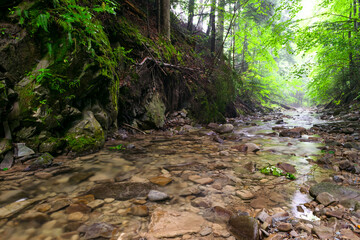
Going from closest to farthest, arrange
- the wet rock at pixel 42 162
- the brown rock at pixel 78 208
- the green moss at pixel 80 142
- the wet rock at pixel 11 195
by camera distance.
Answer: the brown rock at pixel 78 208
the wet rock at pixel 11 195
the wet rock at pixel 42 162
the green moss at pixel 80 142

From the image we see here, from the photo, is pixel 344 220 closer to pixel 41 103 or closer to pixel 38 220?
pixel 38 220

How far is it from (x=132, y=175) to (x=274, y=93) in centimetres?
1844

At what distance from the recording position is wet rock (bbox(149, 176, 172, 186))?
2368 mm

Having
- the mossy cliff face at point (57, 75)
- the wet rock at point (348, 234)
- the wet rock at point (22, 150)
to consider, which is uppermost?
the mossy cliff face at point (57, 75)

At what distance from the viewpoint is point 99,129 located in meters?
3.77

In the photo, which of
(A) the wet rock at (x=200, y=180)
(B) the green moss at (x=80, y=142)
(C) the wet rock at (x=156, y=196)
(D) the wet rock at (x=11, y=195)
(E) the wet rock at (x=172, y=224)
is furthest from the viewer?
(B) the green moss at (x=80, y=142)

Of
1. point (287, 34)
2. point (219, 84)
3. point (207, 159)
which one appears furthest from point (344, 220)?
point (219, 84)

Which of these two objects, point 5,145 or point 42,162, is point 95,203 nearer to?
point 42,162

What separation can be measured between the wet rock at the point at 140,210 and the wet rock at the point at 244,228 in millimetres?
780

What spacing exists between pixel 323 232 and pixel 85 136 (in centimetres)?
361

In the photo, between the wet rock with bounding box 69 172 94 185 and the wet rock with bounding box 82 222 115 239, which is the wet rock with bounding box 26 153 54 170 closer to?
the wet rock with bounding box 69 172 94 185

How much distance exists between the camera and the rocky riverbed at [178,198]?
56.7 inches

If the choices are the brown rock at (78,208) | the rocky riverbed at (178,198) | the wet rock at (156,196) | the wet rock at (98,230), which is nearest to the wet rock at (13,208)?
the rocky riverbed at (178,198)

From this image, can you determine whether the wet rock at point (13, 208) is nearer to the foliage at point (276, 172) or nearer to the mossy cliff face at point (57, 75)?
the mossy cliff face at point (57, 75)
